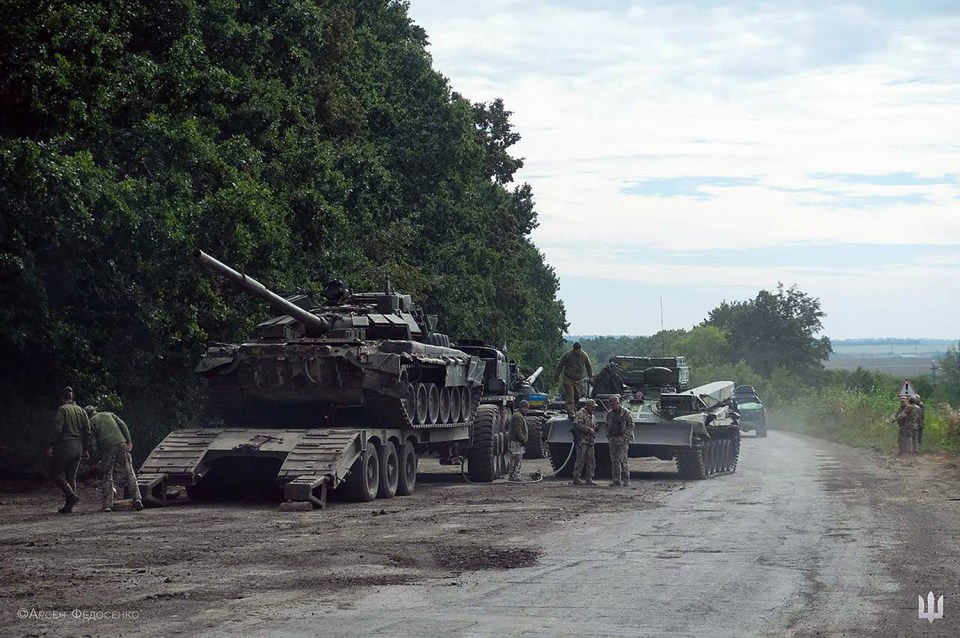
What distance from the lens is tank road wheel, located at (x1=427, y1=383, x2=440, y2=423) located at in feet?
70.1

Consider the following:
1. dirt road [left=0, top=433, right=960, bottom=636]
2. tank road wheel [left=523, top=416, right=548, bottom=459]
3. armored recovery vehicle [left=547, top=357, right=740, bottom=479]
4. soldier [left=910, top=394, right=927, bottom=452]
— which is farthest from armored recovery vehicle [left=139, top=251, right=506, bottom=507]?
soldier [left=910, top=394, right=927, bottom=452]

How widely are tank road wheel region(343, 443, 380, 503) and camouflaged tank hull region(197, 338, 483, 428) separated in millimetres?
964

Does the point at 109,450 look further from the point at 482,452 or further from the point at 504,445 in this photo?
the point at 504,445

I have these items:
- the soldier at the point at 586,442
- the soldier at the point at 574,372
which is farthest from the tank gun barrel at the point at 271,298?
the soldier at the point at 574,372

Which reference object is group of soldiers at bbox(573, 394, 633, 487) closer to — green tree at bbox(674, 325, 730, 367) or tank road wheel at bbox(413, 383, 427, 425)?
tank road wheel at bbox(413, 383, 427, 425)

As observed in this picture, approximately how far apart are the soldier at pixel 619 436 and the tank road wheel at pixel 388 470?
4206mm

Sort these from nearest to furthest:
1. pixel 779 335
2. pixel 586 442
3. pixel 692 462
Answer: pixel 586 442
pixel 692 462
pixel 779 335

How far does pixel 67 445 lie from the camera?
693 inches

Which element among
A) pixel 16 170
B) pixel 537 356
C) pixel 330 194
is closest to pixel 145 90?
pixel 16 170

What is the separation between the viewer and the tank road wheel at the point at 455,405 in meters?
22.7

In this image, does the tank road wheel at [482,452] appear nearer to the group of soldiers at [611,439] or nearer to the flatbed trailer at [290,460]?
the group of soldiers at [611,439]

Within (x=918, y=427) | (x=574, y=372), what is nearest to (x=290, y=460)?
(x=574, y=372)

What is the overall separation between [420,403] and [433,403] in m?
0.77

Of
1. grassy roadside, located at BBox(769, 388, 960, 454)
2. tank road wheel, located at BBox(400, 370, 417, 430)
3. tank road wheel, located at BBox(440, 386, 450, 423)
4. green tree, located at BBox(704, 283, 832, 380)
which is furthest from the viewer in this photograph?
green tree, located at BBox(704, 283, 832, 380)
